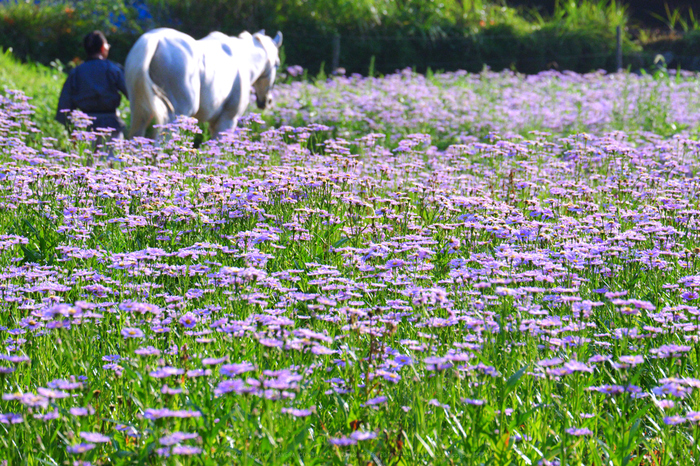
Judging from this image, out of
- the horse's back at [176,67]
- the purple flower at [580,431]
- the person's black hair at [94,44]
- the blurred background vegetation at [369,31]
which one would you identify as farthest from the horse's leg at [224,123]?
the blurred background vegetation at [369,31]

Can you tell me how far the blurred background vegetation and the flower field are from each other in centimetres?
1222

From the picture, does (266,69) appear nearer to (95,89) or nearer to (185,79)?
(95,89)

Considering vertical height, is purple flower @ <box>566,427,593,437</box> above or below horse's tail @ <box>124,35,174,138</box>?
below

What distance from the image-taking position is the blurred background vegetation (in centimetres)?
1827

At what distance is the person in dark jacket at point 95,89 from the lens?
29.0 ft

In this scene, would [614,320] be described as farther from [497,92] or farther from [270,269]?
[497,92]

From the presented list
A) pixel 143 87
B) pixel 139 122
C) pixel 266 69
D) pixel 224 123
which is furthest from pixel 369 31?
pixel 143 87

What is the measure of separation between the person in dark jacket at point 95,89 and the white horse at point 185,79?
1124 mm

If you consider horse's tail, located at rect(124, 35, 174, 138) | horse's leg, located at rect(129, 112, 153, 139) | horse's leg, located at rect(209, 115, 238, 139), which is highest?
horse's tail, located at rect(124, 35, 174, 138)

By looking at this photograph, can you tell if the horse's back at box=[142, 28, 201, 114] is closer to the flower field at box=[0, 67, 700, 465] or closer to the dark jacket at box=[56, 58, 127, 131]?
the flower field at box=[0, 67, 700, 465]

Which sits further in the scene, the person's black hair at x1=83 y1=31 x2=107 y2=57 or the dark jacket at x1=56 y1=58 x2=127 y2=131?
the person's black hair at x1=83 y1=31 x2=107 y2=57

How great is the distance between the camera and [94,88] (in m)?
8.82

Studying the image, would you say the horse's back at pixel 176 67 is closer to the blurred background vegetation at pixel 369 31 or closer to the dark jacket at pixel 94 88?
the dark jacket at pixel 94 88

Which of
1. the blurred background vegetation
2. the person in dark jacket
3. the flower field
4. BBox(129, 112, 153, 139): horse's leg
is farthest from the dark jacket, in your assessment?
the blurred background vegetation
